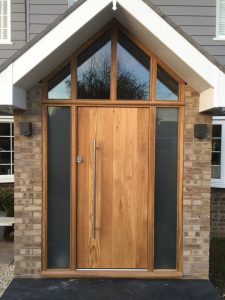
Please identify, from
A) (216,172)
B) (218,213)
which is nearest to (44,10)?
(216,172)

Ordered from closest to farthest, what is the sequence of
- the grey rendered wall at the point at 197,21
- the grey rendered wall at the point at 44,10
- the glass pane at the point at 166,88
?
the glass pane at the point at 166,88 → the grey rendered wall at the point at 44,10 → the grey rendered wall at the point at 197,21

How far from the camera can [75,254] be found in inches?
178

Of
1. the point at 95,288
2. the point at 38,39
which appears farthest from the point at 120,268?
the point at 38,39

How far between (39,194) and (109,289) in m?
1.53

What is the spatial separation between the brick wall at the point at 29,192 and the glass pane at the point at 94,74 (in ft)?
1.97

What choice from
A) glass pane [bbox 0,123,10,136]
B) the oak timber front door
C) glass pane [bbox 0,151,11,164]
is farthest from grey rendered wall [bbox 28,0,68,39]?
the oak timber front door

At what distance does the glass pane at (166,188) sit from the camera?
4496 millimetres

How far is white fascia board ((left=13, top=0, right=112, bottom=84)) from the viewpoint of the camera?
12.3 feet

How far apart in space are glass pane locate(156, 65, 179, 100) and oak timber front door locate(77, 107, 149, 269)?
0.31 m

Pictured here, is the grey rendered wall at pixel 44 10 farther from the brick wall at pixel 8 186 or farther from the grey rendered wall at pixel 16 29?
the brick wall at pixel 8 186

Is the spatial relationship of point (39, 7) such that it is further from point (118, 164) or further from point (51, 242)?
point (51, 242)

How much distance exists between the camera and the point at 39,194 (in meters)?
4.45

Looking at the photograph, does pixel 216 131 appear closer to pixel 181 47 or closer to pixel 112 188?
pixel 112 188

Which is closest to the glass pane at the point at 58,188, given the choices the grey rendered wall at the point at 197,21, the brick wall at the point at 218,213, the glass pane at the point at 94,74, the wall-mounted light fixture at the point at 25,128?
the wall-mounted light fixture at the point at 25,128
